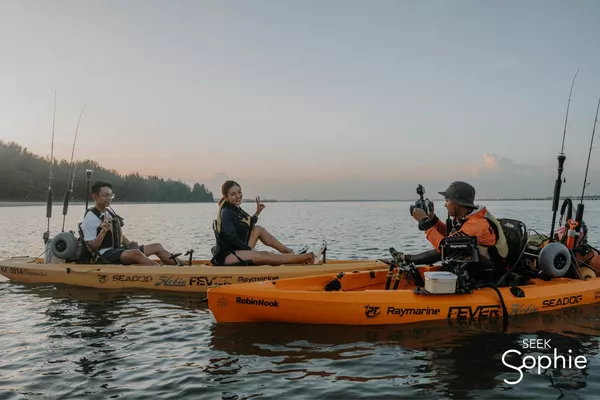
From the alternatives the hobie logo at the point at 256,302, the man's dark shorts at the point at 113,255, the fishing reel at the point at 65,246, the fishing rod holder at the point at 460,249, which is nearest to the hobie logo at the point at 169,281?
the man's dark shorts at the point at 113,255

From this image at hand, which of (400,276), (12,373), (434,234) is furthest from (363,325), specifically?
(12,373)

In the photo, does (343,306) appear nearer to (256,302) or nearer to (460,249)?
(256,302)

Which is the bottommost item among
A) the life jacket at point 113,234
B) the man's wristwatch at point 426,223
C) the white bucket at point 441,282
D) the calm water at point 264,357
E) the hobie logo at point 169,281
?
the calm water at point 264,357

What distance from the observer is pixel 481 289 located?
7727 millimetres

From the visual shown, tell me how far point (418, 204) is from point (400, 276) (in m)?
1.22

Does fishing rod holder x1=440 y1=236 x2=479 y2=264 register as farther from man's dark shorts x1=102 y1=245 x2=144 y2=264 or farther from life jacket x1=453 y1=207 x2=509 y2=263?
man's dark shorts x1=102 y1=245 x2=144 y2=264

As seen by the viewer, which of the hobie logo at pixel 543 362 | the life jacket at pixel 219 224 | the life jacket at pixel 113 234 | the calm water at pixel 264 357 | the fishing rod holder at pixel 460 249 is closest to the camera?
the calm water at pixel 264 357

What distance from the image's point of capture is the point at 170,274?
34.4 feet

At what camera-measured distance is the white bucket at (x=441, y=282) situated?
290 inches

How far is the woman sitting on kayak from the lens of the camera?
9.84m

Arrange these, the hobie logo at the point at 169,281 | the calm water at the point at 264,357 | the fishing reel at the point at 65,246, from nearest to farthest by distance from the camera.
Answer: the calm water at the point at 264,357 < the hobie logo at the point at 169,281 < the fishing reel at the point at 65,246

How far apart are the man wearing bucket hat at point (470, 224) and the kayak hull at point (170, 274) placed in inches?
127

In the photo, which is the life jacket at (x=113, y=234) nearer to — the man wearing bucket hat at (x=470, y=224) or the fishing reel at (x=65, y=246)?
the fishing reel at (x=65, y=246)

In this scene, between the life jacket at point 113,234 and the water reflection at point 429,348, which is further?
the life jacket at point 113,234
